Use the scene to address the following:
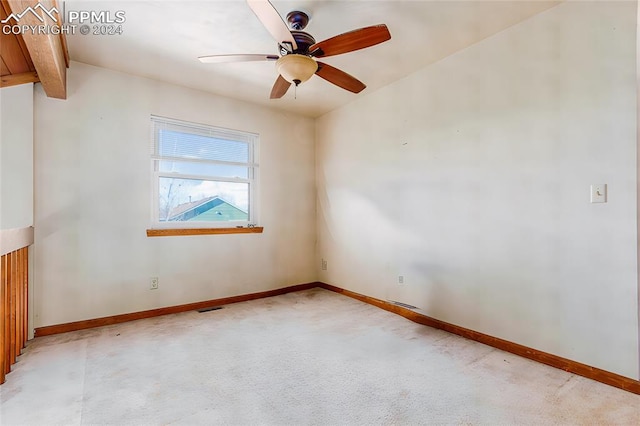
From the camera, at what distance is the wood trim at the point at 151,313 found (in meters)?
2.81

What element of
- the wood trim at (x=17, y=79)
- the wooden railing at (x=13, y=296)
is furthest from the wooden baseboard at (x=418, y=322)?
the wood trim at (x=17, y=79)

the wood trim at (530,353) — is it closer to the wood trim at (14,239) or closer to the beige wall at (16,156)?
the wood trim at (14,239)

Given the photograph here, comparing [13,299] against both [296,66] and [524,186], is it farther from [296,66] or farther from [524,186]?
[524,186]

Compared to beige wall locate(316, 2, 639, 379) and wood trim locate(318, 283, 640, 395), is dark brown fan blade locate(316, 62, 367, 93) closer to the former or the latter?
beige wall locate(316, 2, 639, 379)

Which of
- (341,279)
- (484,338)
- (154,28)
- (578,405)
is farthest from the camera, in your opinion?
(341,279)

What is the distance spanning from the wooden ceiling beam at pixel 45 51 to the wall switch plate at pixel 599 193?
3.45 meters

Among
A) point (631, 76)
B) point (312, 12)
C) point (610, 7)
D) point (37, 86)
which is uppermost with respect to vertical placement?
point (312, 12)

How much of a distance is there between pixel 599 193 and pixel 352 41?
1.92 m

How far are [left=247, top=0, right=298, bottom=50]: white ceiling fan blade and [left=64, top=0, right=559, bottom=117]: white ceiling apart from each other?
383 millimetres

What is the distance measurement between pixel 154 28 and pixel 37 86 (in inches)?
51.5

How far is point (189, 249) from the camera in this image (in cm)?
358

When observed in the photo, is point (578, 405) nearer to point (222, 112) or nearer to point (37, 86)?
point (222, 112)

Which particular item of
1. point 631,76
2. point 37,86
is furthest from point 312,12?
point 37,86

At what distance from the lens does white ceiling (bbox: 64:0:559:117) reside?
7.22ft
